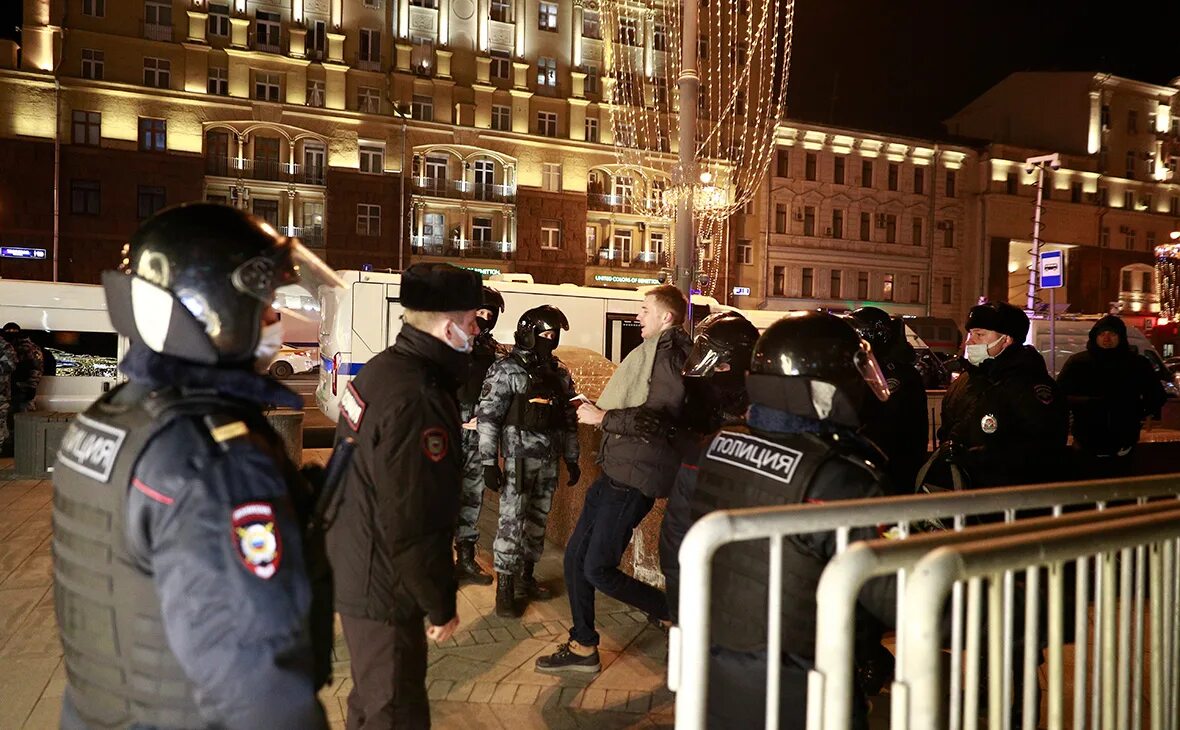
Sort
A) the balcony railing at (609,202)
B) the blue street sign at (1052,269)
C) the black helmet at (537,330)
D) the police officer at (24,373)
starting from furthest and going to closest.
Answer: the balcony railing at (609,202), the blue street sign at (1052,269), the police officer at (24,373), the black helmet at (537,330)

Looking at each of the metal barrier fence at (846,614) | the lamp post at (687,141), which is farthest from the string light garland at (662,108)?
the metal barrier fence at (846,614)

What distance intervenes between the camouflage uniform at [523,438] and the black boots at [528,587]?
64mm

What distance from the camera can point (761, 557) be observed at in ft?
7.34

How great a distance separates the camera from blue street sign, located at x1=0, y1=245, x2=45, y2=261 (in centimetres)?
3198

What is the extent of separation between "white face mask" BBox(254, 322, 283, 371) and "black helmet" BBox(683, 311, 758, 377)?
8.76ft

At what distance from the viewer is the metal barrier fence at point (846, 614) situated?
166 centimetres

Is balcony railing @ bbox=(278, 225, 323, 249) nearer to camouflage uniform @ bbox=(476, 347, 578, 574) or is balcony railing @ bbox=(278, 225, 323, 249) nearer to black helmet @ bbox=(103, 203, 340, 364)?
camouflage uniform @ bbox=(476, 347, 578, 574)

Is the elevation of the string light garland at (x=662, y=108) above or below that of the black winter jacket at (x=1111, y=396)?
above

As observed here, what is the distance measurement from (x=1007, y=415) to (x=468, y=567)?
3930mm

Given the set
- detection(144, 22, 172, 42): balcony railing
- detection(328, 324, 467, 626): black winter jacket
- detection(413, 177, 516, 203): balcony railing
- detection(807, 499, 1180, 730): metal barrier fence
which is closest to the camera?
detection(807, 499, 1180, 730): metal barrier fence

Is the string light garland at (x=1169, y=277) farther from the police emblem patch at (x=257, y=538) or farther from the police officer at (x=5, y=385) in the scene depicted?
the police officer at (x=5, y=385)

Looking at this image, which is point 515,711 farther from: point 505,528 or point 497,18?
point 497,18

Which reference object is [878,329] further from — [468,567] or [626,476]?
[468,567]

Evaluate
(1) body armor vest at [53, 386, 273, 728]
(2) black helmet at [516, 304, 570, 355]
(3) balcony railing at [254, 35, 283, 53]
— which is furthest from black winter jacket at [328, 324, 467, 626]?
(3) balcony railing at [254, 35, 283, 53]
